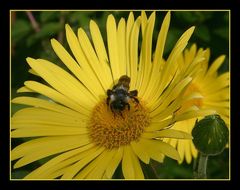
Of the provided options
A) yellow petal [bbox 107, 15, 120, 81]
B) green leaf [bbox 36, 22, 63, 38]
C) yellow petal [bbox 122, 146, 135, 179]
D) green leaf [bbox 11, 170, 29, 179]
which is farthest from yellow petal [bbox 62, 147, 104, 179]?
green leaf [bbox 36, 22, 63, 38]

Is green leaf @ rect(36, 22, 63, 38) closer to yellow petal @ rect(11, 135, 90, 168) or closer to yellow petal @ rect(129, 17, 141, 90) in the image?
yellow petal @ rect(129, 17, 141, 90)

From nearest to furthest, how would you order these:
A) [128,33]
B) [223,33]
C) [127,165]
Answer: [127,165] → [128,33] → [223,33]

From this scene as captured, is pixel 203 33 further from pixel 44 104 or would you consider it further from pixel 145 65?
pixel 44 104

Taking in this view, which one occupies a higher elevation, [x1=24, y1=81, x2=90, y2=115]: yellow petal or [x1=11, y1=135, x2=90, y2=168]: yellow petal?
[x1=24, y1=81, x2=90, y2=115]: yellow petal

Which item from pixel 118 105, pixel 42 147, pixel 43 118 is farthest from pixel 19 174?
pixel 118 105

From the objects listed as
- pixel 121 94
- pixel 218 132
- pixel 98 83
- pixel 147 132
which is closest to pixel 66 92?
pixel 98 83

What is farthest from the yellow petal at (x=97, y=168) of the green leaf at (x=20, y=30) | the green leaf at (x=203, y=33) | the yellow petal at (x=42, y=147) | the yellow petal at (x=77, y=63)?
the green leaf at (x=20, y=30)

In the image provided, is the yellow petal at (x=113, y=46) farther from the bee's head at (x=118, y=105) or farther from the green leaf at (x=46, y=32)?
the green leaf at (x=46, y=32)

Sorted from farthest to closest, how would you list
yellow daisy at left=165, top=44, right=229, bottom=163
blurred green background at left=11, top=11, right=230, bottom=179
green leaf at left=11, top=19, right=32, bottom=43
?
green leaf at left=11, top=19, right=32, bottom=43 < yellow daisy at left=165, top=44, right=229, bottom=163 < blurred green background at left=11, top=11, right=230, bottom=179
